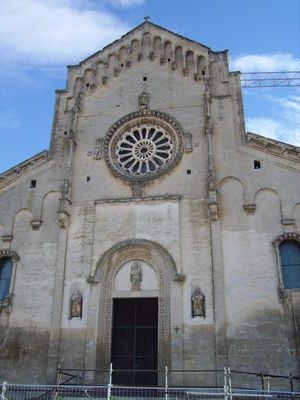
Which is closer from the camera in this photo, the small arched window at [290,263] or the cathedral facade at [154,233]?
the cathedral facade at [154,233]

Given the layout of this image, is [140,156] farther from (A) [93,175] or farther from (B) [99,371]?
(B) [99,371]

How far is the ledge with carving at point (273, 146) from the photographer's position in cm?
1950

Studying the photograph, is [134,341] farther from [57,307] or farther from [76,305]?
[57,307]

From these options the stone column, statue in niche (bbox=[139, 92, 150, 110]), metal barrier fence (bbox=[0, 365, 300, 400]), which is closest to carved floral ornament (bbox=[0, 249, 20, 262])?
the stone column

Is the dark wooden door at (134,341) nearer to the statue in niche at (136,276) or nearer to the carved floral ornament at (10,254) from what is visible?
the statue in niche at (136,276)

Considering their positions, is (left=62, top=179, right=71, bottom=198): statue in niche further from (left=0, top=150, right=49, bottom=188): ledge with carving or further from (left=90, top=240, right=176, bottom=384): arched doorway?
(left=90, top=240, right=176, bottom=384): arched doorway

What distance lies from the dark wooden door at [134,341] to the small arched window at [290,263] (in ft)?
18.3

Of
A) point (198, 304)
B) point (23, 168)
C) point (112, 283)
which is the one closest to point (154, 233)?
point (112, 283)

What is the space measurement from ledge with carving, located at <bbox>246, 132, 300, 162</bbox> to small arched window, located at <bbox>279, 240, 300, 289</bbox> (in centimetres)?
380

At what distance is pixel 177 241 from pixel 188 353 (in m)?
4.57

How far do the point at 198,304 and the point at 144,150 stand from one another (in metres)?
8.22

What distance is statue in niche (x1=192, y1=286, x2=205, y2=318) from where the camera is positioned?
1780cm

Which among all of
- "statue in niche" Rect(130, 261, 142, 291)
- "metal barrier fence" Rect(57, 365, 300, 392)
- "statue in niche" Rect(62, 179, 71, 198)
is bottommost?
"metal barrier fence" Rect(57, 365, 300, 392)

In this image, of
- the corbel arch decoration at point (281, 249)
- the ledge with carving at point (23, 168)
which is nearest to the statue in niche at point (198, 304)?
the corbel arch decoration at point (281, 249)
